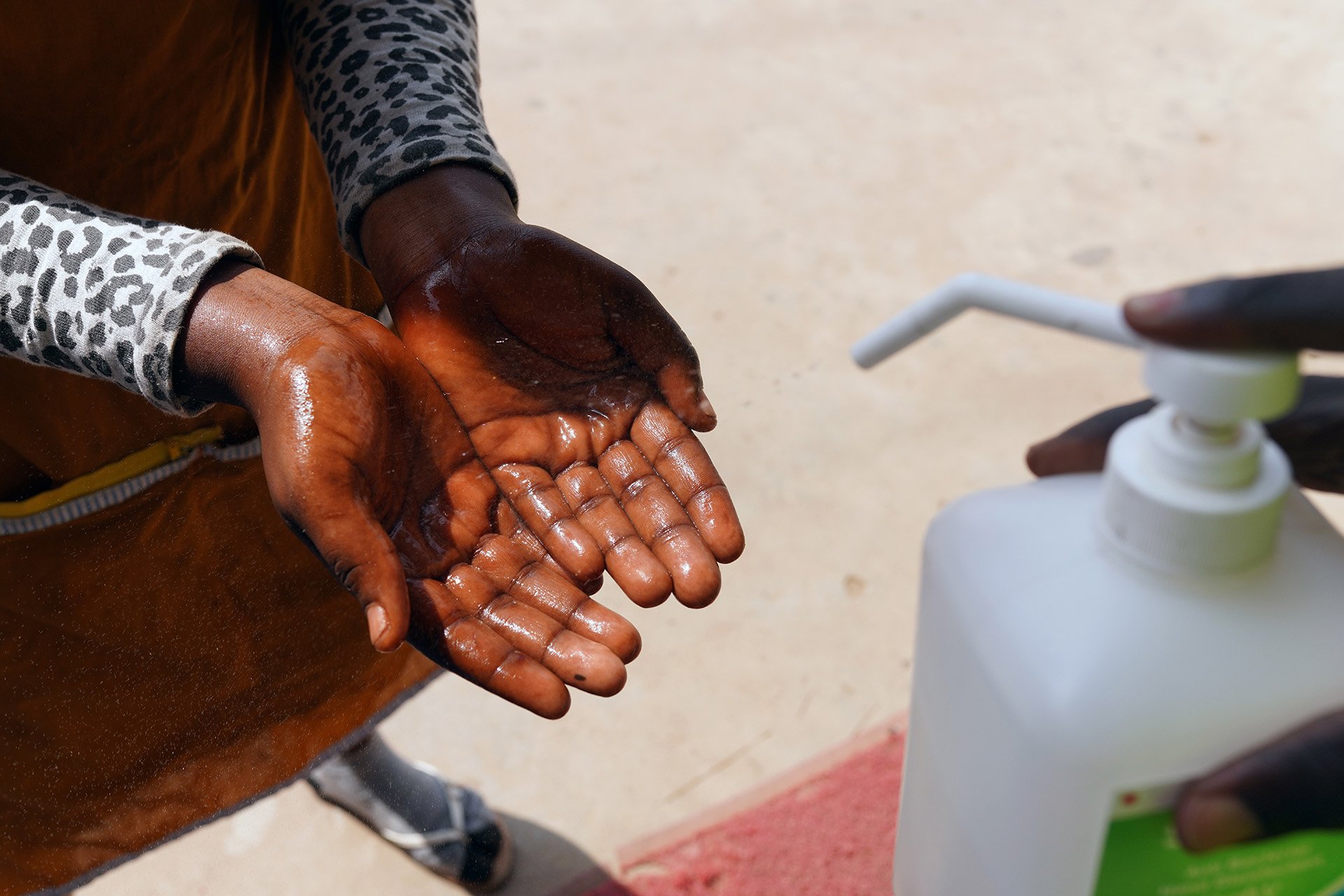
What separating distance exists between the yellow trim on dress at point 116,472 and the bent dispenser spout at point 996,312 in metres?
0.81

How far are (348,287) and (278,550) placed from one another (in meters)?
0.31

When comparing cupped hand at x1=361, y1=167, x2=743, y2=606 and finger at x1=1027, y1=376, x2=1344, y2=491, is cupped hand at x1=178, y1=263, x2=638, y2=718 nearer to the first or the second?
cupped hand at x1=361, y1=167, x2=743, y2=606

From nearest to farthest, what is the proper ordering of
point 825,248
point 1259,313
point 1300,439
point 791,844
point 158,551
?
point 1259,313, point 1300,439, point 158,551, point 791,844, point 825,248

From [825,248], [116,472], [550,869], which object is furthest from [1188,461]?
[825,248]

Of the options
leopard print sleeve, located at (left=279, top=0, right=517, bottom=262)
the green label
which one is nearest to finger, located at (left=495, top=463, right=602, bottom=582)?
leopard print sleeve, located at (left=279, top=0, right=517, bottom=262)

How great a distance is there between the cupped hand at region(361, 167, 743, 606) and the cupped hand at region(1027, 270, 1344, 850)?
1.88 feet

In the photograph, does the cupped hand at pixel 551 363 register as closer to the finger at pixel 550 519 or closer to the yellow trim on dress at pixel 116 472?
the finger at pixel 550 519

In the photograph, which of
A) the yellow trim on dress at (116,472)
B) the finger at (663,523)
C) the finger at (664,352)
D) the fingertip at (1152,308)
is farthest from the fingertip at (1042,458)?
the yellow trim on dress at (116,472)

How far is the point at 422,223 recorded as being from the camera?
1216 mm

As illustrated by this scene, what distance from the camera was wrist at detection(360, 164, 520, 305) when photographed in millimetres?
1209

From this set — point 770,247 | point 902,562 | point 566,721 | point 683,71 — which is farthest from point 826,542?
point 683,71

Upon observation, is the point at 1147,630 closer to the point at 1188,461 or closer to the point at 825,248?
the point at 1188,461

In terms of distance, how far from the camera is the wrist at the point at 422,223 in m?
1.21

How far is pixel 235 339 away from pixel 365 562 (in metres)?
0.25
